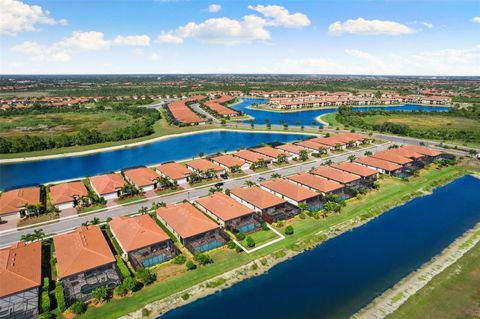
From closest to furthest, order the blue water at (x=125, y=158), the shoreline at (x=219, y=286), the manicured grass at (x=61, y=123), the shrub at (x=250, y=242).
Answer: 1. the shoreline at (x=219, y=286)
2. the shrub at (x=250, y=242)
3. the blue water at (x=125, y=158)
4. the manicured grass at (x=61, y=123)

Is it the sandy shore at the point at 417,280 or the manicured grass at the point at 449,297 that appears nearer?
the manicured grass at the point at 449,297

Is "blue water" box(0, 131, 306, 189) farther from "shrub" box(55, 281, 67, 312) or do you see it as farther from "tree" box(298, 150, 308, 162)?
"shrub" box(55, 281, 67, 312)

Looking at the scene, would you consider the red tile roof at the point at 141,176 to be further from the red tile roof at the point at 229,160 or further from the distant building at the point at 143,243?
the distant building at the point at 143,243

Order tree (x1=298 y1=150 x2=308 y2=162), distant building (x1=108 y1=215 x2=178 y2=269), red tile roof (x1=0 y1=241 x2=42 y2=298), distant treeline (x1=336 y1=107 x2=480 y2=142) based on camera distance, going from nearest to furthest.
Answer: red tile roof (x1=0 y1=241 x2=42 y2=298), distant building (x1=108 y1=215 x2=178 y2=269), tree (x1=298 y1=150 x2=308 y2=162), distant treeline (x1=336 y1=107 x2=480 y2=142)

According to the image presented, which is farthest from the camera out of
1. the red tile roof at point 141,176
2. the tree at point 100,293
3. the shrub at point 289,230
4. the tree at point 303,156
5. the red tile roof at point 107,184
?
the tree at point 303,156

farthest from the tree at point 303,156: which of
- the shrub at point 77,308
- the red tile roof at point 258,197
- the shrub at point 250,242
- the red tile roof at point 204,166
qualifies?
the shrub at point 77,308

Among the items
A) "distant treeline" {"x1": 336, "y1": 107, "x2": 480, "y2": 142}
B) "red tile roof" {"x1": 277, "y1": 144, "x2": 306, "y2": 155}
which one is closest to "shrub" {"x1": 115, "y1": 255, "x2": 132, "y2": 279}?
"red tile roof" {"x1": 277, "y1": 144, "x2": 306, "y2": 155}
